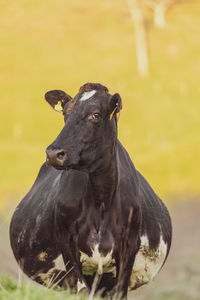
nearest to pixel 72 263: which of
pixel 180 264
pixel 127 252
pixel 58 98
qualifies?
pixel 127 252

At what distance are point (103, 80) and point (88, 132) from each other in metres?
57.9

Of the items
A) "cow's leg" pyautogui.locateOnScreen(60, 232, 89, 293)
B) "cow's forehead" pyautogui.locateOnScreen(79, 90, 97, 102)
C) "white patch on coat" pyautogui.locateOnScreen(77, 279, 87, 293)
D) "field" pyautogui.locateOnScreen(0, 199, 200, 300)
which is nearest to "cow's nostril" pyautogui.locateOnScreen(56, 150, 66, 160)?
"cow's forehead" pyautogui.locateOnScreen(79, 90, 97, 102)

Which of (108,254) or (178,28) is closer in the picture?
(108,254)

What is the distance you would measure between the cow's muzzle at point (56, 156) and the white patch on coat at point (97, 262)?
1.35 meters

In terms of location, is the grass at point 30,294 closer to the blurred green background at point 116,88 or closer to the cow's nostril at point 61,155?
the cow's nostril at point 61,155

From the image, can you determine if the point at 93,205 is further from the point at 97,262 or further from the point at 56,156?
the point at 56,156

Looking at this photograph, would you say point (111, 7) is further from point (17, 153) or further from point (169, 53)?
point (17, 153)

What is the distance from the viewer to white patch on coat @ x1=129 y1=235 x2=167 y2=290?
11315mm

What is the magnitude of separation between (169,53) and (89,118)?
2616 inches

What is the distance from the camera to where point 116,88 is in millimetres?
64750

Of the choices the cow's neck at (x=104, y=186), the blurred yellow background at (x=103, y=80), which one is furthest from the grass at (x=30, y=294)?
the blurred yellow background at (x=103, y=80)

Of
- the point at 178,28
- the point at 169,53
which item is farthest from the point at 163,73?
the point at 178,28

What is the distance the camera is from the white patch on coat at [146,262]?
11.3 meters

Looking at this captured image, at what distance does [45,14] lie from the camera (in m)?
86.1
